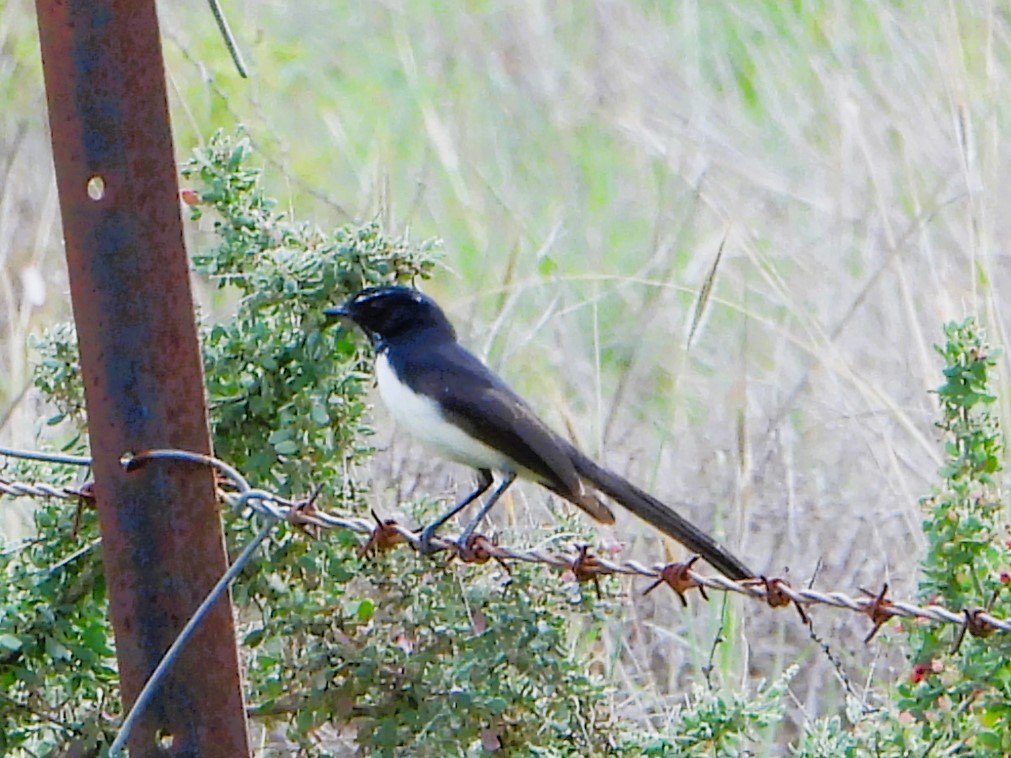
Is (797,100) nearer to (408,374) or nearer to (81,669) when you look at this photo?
(408,374)

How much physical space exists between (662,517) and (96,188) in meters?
1.43

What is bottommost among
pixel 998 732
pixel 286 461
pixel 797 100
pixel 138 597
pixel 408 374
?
pixel 998 732

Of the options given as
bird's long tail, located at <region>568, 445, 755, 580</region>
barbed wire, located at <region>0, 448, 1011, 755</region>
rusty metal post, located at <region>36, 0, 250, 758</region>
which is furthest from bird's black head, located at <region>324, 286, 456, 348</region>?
rusty metal post, located at <region>36, 0, 250, 758</region>

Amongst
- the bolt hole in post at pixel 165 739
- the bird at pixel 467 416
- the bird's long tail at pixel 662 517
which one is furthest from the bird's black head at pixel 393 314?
the bolt hole in post at pixel 165 739

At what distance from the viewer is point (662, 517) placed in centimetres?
345

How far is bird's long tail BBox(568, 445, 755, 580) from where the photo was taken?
327cm

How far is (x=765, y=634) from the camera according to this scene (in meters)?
4.97

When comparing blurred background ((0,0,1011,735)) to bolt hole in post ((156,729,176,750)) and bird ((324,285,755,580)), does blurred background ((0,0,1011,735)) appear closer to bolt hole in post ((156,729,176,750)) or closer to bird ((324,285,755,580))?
bird ((324,285,755,580))

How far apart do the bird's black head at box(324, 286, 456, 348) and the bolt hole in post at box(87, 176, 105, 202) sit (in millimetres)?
868

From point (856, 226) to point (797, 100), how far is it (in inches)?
35.6

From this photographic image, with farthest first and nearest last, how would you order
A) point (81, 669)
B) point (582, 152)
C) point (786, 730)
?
point (582, 152) < point (786, 730) < point (81, 669)

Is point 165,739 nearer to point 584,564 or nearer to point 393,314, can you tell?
point 584,564

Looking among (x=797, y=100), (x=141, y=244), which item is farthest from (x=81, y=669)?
(x=797, y=100)

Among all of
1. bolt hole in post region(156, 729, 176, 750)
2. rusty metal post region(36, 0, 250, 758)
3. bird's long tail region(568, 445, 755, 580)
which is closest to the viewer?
rusty metal post region(36, 0, 250, 758)
